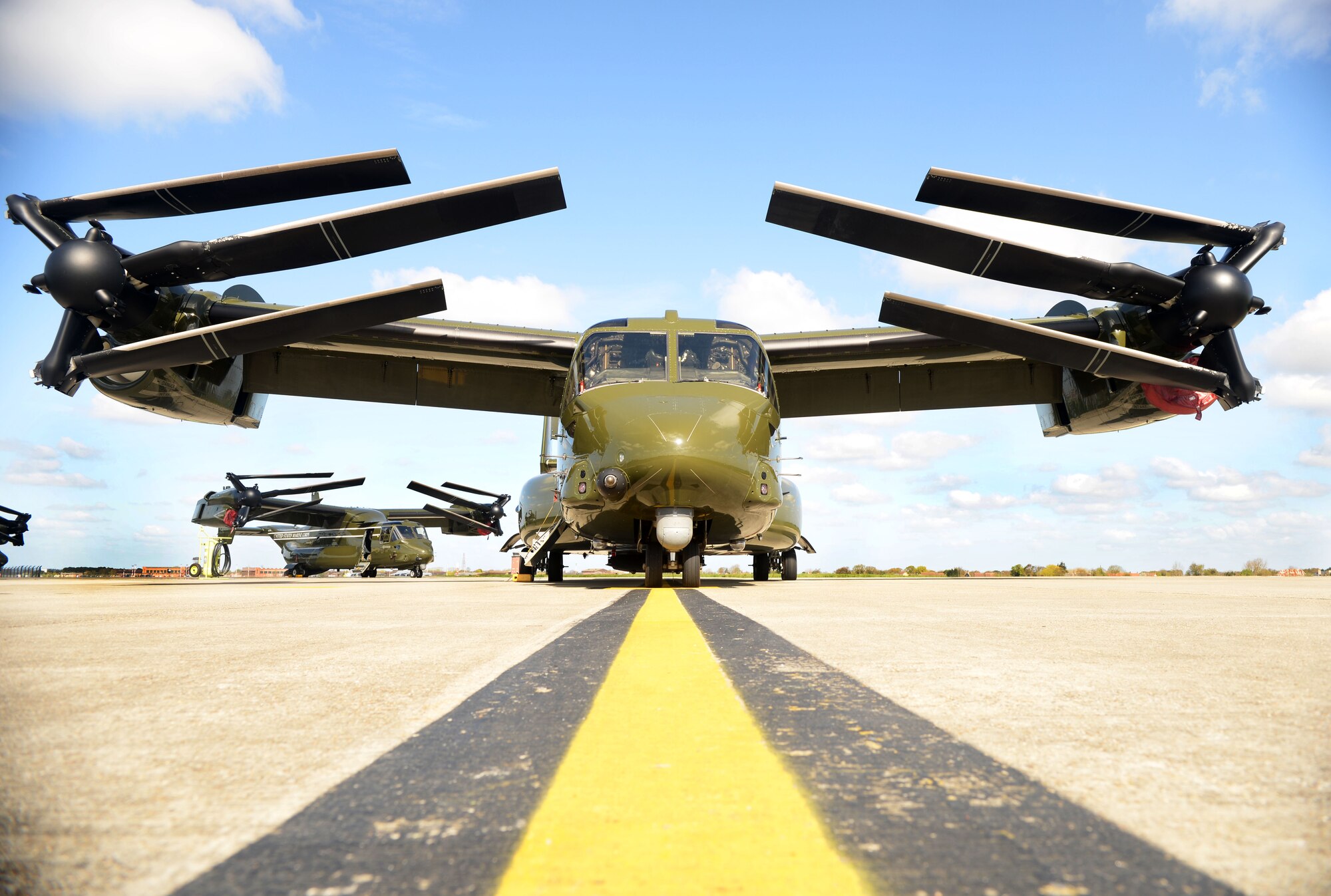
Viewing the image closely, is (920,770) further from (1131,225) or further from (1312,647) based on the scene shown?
(1131,225)

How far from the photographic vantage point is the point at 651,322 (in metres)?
10.2

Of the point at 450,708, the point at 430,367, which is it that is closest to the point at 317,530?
the point at 430,367

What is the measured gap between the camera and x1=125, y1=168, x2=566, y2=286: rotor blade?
7879 millimetres

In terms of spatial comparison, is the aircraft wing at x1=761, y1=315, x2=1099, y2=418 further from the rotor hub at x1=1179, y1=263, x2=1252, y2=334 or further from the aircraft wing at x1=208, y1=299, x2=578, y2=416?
the aircraft wing at x1=208, y1=299, x2=578, y2=416

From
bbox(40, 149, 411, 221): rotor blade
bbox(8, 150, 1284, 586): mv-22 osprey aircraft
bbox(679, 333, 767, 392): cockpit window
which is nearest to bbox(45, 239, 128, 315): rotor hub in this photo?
bbox(8, 150, 1284, 586): mv-22 osprey aircraft

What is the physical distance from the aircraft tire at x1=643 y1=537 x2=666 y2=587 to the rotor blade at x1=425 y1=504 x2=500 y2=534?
73.7 ft

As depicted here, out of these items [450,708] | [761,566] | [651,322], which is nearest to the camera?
[450,708]

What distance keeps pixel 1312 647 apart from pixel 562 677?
3259 mm

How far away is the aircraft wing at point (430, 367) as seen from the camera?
12.7m

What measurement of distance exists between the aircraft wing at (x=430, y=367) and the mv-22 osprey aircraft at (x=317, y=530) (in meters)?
11.8

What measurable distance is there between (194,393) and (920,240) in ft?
34.7

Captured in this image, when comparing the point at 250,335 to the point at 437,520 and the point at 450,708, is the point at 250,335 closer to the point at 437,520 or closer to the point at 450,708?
the point at 450,708

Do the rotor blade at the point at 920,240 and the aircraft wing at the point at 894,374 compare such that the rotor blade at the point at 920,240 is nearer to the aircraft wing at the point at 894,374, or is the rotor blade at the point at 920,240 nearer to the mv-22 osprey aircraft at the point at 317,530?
the aircraft wing at the point at 894,374

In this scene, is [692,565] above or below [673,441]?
below
